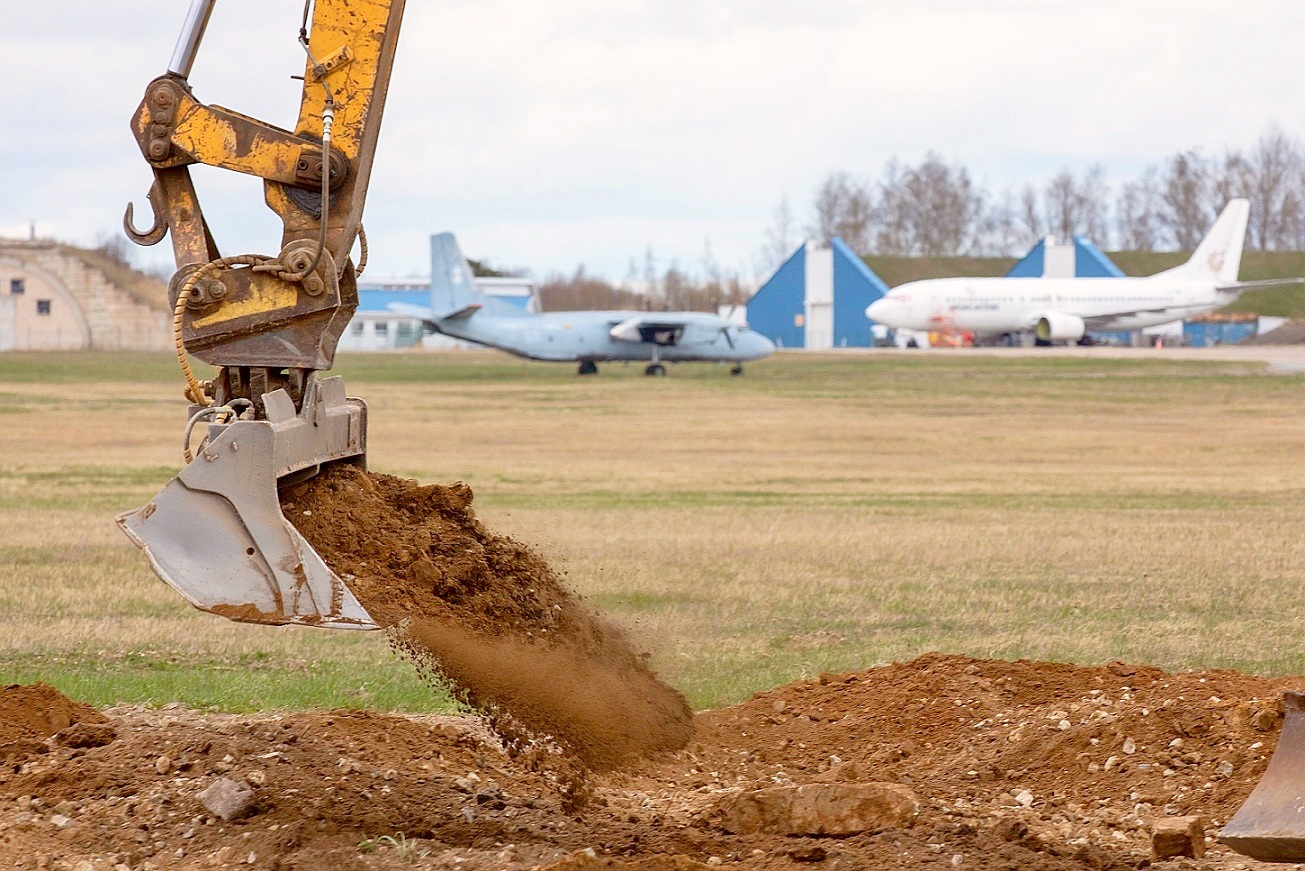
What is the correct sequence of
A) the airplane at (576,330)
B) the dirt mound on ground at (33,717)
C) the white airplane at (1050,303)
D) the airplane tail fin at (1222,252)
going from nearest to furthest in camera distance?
1. the dirt mound on ground at (33,717)
2. the airplane at (576,330)
3. the white airplane at (1050,303)
4. the airplane tail fin at (1222,252)

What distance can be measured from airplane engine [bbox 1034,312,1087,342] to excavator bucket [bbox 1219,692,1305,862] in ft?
226

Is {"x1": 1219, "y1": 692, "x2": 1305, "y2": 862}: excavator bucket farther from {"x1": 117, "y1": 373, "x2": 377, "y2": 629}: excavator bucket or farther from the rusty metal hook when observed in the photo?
the rusty metal hook

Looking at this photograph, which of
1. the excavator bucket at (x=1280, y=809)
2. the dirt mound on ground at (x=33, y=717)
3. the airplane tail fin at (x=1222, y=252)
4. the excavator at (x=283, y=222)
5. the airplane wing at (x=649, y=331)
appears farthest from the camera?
the airplane tail fin at (x=1222, y=252)

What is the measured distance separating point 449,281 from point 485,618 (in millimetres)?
48990

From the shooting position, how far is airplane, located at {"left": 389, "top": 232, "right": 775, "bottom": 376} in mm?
53812

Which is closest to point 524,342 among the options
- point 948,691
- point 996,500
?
point 996,500

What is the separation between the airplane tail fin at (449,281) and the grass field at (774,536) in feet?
52.4

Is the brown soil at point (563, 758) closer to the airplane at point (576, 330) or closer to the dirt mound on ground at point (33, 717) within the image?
the dirt mound on ground at point (33, 717)

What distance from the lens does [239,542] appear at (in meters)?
5.06

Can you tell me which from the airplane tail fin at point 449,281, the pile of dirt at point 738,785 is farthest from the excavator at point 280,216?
the airplane tail fin at point 449,281

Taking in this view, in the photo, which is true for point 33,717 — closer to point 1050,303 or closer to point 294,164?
point 294,164

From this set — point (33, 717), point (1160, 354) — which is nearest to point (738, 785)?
point (33, 717)

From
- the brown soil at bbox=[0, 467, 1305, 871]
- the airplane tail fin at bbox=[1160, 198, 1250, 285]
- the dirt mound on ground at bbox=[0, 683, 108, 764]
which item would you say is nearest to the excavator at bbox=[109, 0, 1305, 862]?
the brown soil at bbox=[0, 467, 1305, 871]

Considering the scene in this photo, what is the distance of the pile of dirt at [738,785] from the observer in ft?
16.2
